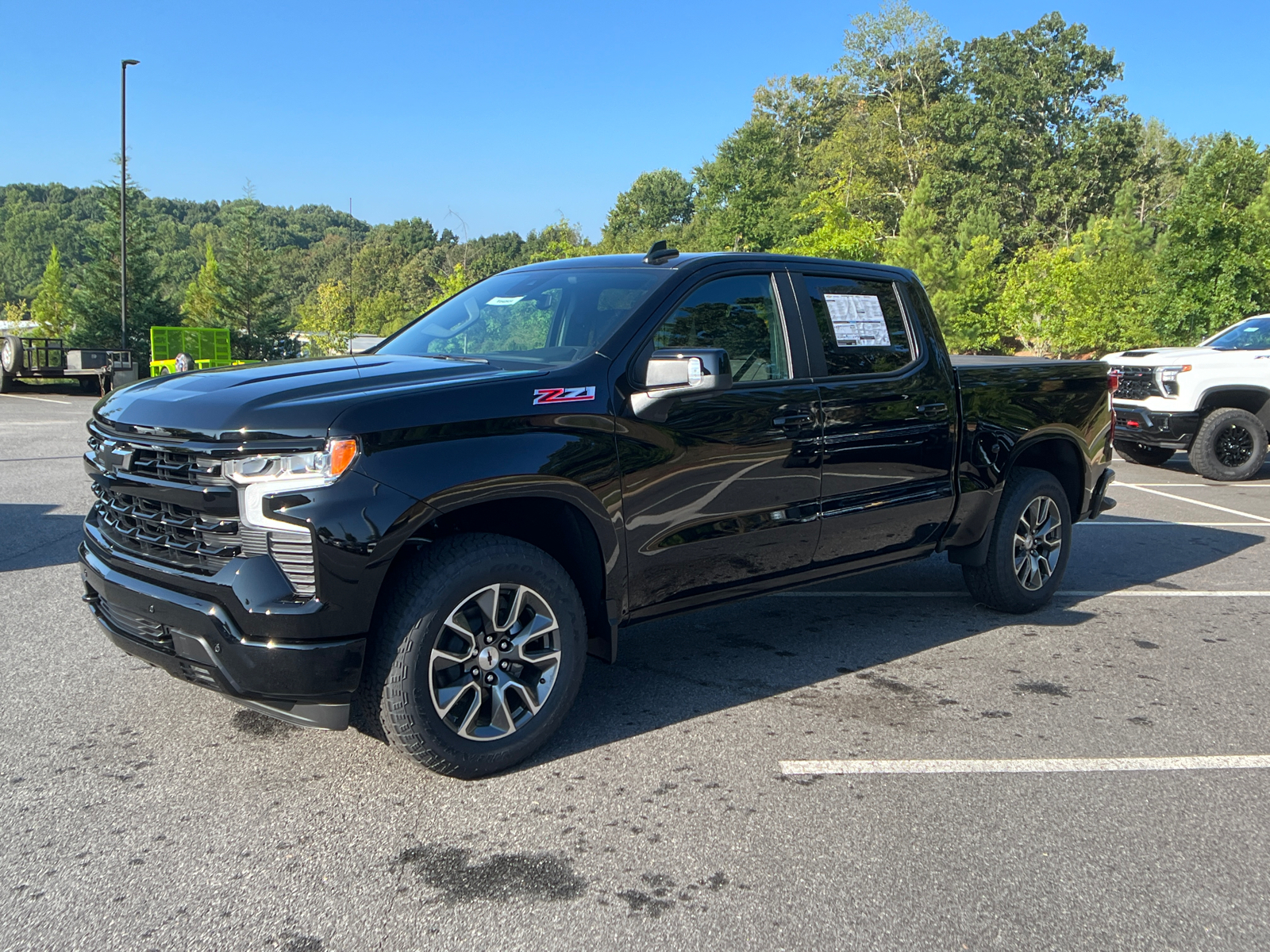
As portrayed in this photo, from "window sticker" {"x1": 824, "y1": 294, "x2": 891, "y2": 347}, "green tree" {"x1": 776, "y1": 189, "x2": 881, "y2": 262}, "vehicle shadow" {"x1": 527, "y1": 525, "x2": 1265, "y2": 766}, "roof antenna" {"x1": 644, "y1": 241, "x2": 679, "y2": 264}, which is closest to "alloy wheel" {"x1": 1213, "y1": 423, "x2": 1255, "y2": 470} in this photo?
"vehicle shadow" {"x1": 527, "y1": 525, "x2": 1265, "y2": 766}

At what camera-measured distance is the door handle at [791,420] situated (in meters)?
4.50

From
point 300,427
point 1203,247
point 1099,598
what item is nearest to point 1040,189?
point 1203,247

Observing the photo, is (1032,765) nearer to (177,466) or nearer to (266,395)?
(266,395)

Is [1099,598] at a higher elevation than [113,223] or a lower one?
lower

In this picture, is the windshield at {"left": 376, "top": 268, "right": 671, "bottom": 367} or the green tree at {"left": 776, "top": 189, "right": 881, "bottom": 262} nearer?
the windshield at {"left": 376, "top": 268, "right": 671, "bottom": 367}

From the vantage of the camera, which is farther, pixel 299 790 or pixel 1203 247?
pixel 1203 247

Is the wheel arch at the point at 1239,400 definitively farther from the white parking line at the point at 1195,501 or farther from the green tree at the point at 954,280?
the green tree at the point at 954,280

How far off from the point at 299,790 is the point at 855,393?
294 centimetres

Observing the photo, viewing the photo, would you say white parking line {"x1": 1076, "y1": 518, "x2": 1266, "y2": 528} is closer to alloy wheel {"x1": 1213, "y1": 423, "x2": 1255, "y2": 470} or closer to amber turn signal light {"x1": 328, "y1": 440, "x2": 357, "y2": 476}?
alloy wheel {"x1": 1213, "y1": 423, "x2": 1255, "y2": 470}

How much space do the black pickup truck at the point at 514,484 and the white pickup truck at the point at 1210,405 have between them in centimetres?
812

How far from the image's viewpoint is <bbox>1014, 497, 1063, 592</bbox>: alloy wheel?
5.96 m

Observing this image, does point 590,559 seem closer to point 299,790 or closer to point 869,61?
point 299,790

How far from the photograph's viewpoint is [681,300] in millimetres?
4383

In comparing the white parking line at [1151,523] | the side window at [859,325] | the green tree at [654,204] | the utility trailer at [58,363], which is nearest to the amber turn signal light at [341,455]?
the side window at [859,325]
